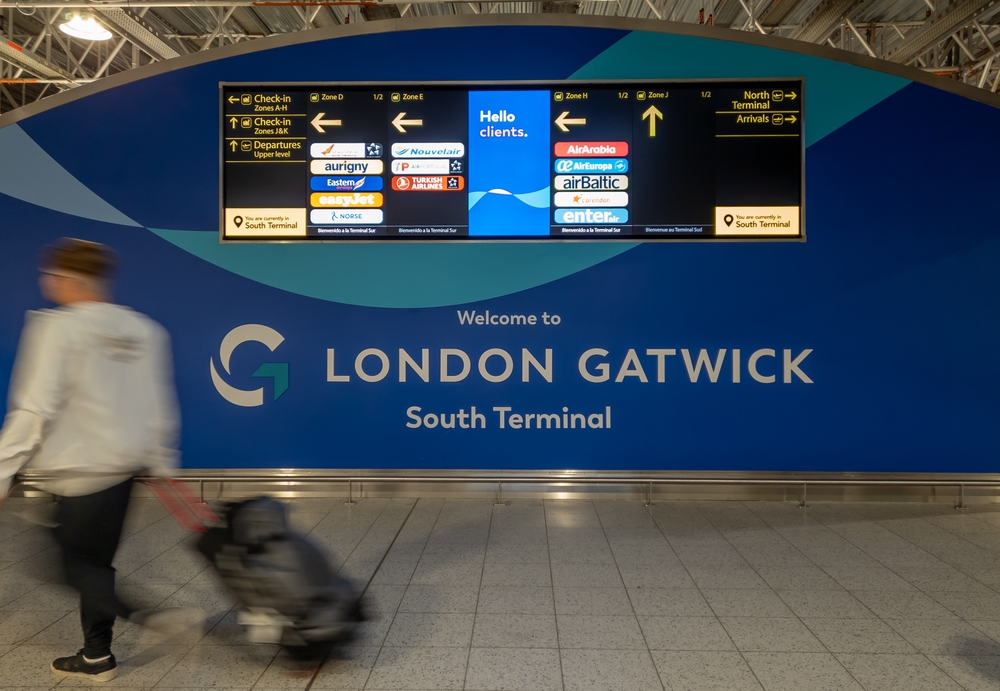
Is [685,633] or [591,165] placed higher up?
[591,165]

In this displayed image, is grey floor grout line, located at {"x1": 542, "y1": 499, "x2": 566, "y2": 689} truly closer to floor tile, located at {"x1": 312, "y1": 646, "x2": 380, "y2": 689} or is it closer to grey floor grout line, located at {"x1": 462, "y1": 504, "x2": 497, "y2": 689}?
grey floor grout line, located at {"x1": 462, "y1": 504, "x2": 497, "y2": 689}

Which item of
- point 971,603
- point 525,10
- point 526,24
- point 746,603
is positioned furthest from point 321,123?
point 525,10

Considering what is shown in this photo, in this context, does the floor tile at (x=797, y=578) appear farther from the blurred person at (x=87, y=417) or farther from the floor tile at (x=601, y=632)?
the blurred person at (x=87, y=417)

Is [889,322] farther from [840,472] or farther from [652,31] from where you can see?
[652,31]

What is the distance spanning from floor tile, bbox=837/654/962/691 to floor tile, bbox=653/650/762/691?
392 millimetres

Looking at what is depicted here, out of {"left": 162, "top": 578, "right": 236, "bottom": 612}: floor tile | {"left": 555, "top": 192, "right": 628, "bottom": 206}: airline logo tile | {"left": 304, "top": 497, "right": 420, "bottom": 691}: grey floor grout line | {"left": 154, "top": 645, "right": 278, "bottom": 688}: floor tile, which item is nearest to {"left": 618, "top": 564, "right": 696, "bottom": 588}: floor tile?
{"left": 304, "top": 497, "right": 420, "bottom": 691}: grey floor grout line

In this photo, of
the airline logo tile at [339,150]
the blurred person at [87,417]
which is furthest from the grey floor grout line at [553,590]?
the airline logo tile at [339,150]

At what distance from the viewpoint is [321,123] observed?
4.33m

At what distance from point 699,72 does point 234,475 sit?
14.1 feet

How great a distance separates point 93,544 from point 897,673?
2.81 metres

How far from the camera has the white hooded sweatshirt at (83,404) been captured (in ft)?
6.24

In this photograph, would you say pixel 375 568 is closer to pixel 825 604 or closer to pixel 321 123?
pixel 825 604

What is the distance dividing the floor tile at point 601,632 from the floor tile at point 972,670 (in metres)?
1.08

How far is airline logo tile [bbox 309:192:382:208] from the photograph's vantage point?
430 cm
